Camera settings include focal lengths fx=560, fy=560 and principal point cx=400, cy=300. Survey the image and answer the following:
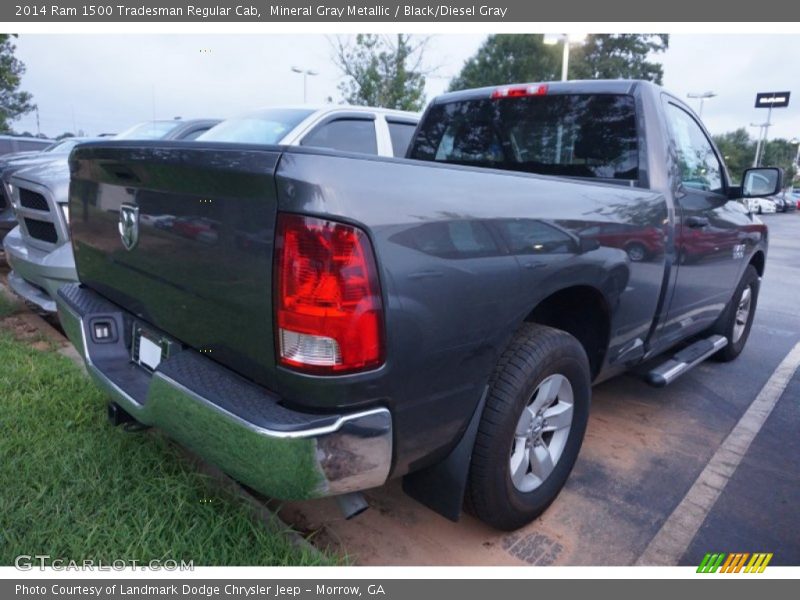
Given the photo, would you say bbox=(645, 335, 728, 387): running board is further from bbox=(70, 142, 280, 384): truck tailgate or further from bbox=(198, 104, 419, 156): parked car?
bbox=(198, 104, 419, 156): parked car

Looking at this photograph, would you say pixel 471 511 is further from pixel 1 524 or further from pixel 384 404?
pixel 1 524

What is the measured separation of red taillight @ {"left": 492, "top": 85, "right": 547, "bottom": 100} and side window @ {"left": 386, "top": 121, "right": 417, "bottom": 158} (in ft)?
7.26

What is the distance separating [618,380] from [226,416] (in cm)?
341

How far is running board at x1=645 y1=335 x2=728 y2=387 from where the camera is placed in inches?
123

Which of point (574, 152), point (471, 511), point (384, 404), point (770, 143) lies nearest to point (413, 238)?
point (384, 404)

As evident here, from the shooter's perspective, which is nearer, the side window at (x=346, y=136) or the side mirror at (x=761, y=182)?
the side mirror at (x=761, y=182)

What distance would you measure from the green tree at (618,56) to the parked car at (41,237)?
36834 millimetres

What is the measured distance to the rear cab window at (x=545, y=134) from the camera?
300 cm

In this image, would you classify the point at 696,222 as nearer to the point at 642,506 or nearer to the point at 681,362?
the point at 681,362

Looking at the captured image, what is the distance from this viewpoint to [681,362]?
3.42 metres

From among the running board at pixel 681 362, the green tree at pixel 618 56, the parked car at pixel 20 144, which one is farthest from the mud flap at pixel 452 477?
the green tree at pixel 618 56

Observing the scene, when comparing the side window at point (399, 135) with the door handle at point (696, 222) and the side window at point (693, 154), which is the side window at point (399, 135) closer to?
the side window at point (693, 154)

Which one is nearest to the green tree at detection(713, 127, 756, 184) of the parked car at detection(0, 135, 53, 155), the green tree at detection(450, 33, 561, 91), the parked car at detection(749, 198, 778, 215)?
the parked car at detection(749, 198, 778, 215)

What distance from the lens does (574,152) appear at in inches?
123
